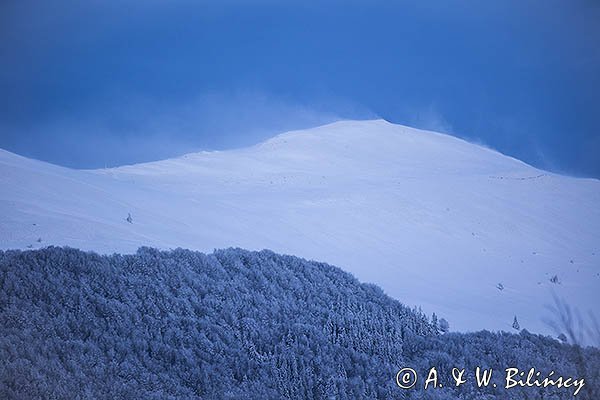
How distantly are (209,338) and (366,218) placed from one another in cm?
1069

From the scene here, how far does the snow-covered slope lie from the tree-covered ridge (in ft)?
3.64

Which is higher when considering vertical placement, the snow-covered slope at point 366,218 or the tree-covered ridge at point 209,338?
the snow-covered slope at point 366,218

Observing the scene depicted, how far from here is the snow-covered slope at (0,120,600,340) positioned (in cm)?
1017

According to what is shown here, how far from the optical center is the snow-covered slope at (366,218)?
400 inches

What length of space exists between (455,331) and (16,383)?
22.4ft

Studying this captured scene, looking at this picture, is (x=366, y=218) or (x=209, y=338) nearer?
(x=209, y=338)

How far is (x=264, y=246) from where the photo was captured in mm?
11602

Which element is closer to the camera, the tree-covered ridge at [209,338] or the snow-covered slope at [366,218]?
the tree-covered ridge at [209,338]

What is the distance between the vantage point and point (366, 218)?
Result: 1708 cm

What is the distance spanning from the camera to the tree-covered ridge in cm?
591

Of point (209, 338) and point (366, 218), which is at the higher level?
point (366, 218)

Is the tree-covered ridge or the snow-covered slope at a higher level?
the snow-covered slope

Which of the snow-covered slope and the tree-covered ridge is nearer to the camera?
the tree-covered ridge

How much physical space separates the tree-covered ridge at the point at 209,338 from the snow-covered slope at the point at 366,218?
1.11 metres
